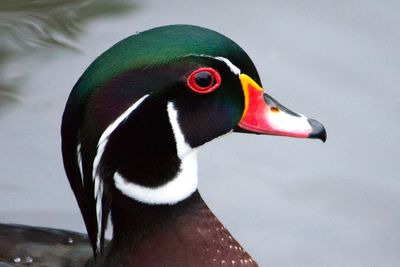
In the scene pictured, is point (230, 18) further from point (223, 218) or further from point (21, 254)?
point (21, 254)

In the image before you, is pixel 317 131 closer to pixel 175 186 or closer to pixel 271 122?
pixel 271 122

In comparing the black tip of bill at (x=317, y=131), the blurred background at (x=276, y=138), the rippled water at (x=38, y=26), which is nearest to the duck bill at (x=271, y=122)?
the black tip of bill at (x=317, y=131)

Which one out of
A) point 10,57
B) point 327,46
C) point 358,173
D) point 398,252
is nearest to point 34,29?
point 10,57

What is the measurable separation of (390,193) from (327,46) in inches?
35.7

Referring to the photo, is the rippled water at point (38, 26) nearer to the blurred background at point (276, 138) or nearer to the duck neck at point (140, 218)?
the blurred background at point (276, 138)

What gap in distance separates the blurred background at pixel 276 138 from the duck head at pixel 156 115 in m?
1.04

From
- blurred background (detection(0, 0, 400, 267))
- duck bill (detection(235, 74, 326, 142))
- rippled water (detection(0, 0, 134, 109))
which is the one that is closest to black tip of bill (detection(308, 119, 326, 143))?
duck bill (detection(235, 74, 326, 142))

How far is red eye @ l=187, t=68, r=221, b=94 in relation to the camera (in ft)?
11.6

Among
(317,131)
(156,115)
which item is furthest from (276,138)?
(156,115)

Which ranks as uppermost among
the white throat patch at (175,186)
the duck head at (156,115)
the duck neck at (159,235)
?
the duck head at (156,115)

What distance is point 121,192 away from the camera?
379cm

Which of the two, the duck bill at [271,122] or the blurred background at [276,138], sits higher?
the duck bill at [271,122]

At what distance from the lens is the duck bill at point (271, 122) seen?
371 cm

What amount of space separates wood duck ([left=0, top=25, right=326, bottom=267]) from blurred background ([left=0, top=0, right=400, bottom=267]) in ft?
2.60
